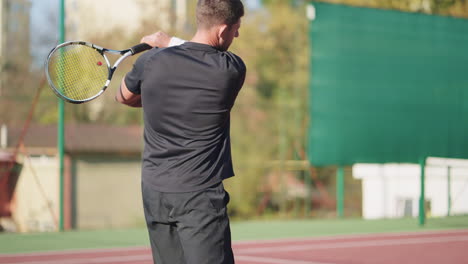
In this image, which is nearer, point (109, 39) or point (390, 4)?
point (390, 4)

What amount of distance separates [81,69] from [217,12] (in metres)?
1.91

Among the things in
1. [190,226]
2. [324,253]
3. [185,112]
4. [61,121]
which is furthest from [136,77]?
[61,121]

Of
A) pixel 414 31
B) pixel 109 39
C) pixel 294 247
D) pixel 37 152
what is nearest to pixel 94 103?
pixel 109 39

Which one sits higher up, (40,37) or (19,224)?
(40,37)

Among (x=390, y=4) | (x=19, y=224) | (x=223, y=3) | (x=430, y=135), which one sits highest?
(x=390, y=4)

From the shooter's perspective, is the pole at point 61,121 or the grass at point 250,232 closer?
the grass at point 250,232

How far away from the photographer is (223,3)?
3176 millimetres

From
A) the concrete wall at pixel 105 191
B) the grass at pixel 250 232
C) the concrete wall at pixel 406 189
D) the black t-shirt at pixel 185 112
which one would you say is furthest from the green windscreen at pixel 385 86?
the black t-shirt at pixel 185 112

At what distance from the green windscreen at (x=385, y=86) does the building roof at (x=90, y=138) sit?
9458 millimetres

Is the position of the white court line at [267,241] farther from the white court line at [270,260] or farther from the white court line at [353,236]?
the white court line at [270,260]

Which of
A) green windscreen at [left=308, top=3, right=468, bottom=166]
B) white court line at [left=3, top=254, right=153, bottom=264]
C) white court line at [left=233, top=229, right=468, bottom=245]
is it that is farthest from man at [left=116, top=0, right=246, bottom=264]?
green windscreen at [left=308, top=3, right=468, bottom=166]

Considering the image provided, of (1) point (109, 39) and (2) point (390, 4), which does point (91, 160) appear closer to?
(1) point (109, 39)

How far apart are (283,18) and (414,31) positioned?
563 inches

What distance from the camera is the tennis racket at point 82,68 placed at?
14.3 feet
